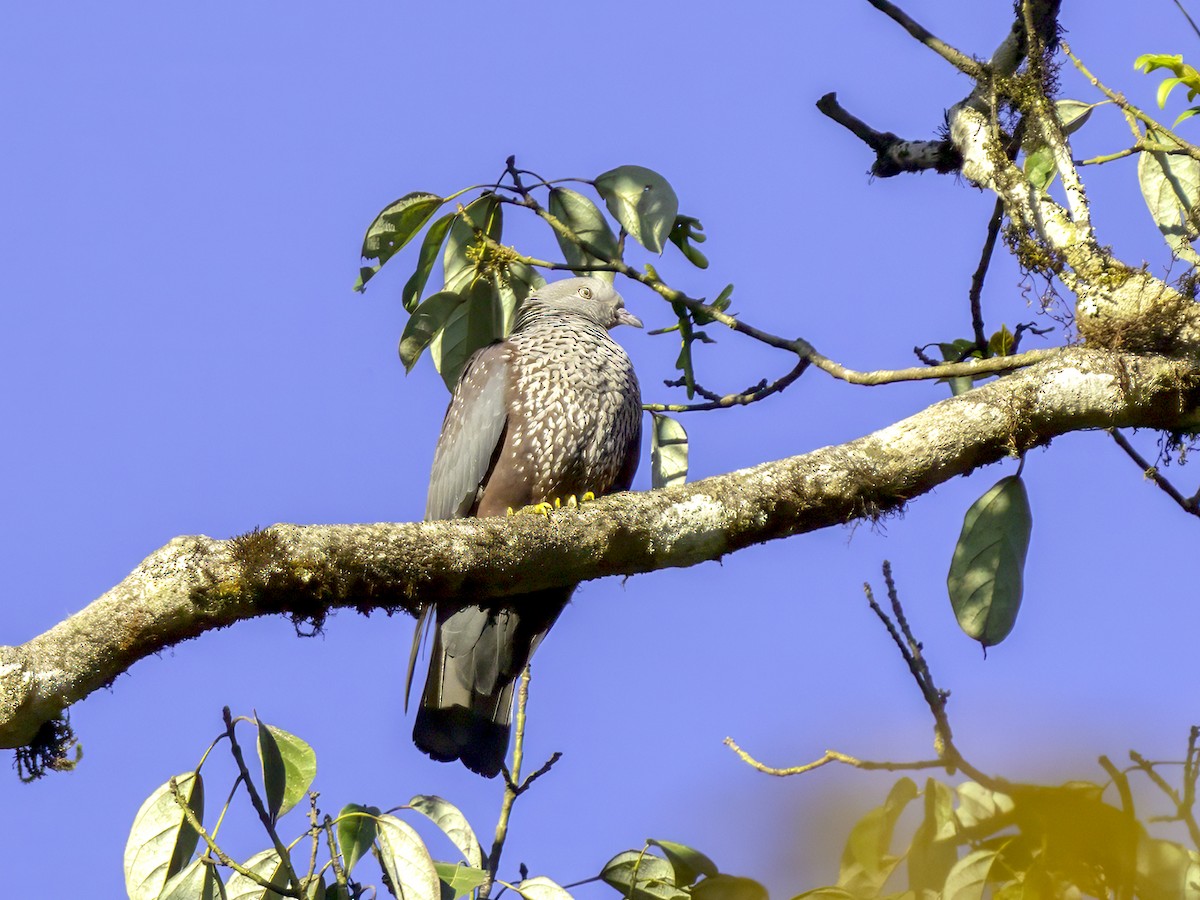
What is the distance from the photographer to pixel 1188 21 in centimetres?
290

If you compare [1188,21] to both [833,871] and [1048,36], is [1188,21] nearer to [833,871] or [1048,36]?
[1048,36]

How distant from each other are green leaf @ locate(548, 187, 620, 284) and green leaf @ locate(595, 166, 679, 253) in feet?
0.38

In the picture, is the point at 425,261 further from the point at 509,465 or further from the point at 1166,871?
the point at 1166,871

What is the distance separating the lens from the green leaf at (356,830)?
10.4 feet

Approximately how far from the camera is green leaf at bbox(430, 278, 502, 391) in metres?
4.86

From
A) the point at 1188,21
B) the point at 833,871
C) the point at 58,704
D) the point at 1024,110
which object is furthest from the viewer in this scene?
the point at 1024,110

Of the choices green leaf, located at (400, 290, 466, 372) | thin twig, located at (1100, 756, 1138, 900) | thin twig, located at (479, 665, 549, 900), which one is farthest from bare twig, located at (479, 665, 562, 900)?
thin twig, located at (1100, 756, 1138, 900)

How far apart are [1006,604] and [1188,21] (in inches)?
60.0

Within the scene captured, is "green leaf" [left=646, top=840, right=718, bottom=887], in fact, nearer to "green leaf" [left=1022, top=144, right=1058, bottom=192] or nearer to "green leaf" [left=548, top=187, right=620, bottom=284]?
"green leaf" [left=548, top=187, right=620, bottom=284]

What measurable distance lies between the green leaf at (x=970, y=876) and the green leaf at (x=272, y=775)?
5.98 feet

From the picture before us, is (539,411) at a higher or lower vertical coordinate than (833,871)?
higher

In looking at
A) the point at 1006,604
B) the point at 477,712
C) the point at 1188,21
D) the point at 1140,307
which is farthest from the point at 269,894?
the point at 1188,21

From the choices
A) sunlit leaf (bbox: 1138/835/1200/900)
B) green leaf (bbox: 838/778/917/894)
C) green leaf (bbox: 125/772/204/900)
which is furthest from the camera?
green leaf (bbox: 125/772/204/900)

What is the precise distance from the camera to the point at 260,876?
3115mm
